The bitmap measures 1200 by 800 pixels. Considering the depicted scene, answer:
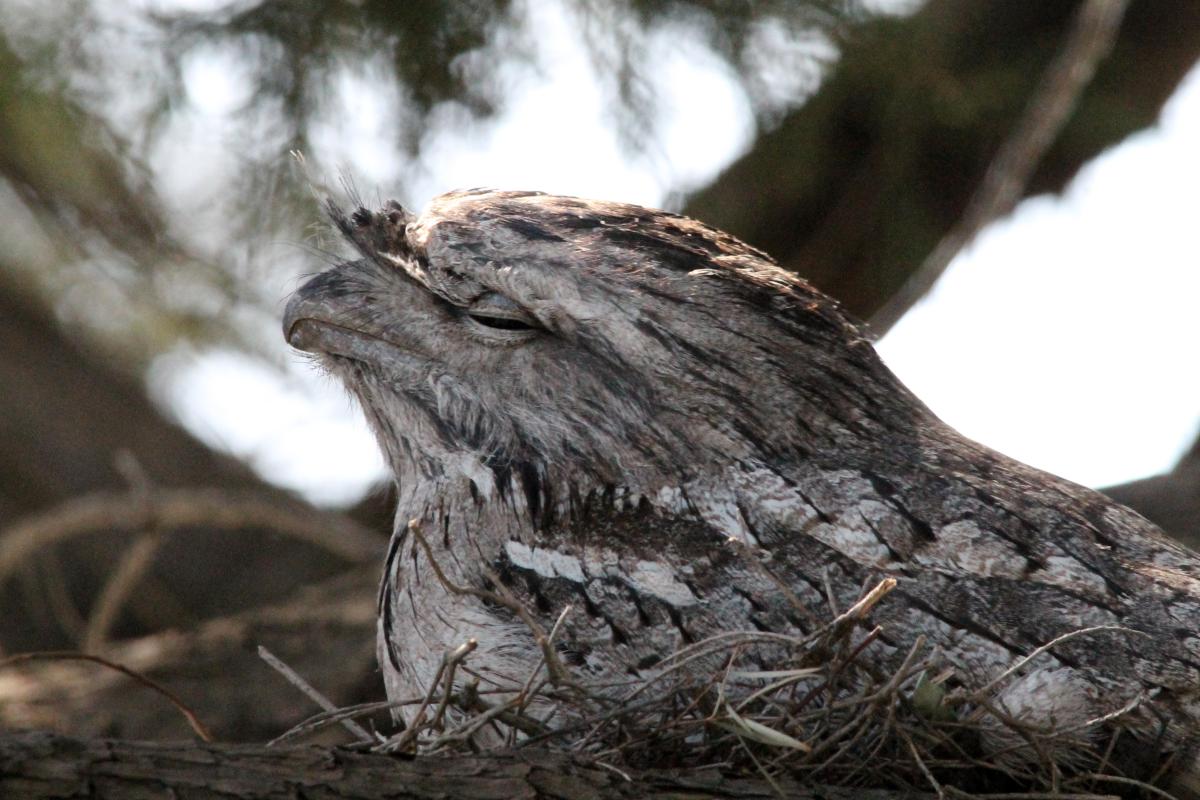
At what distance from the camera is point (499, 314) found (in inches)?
107

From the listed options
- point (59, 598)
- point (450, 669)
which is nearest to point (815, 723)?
point (450, 669)

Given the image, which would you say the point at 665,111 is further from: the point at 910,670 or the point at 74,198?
→ the point at 910,670

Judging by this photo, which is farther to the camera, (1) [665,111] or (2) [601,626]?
(1) [665,111]

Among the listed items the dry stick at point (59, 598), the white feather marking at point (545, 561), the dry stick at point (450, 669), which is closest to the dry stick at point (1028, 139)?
the white feather marking at point (545, 561)

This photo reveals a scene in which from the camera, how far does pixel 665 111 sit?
12.8 ft

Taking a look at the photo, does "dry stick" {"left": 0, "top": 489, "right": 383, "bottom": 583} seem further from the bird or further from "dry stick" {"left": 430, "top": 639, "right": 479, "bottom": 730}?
"dry stick" {"left": 430, "top": 639, "right": 479, "bottom": 730}

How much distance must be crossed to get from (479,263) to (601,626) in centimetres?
78

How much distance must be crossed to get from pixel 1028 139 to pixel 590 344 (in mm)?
1746

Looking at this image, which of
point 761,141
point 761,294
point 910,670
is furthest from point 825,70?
point 910,670

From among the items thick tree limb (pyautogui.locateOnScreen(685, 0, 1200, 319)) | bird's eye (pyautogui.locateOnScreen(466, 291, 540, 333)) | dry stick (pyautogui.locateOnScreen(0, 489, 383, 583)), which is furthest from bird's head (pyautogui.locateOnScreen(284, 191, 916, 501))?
dry stick (pyautogui.locateOnScreen(0, 489, 383, 583))

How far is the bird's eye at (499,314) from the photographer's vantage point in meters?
2.70

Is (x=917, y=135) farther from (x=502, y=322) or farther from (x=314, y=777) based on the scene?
(x=314, y=777)

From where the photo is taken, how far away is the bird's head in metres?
2.64

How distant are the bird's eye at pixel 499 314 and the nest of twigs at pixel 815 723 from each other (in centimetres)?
77
